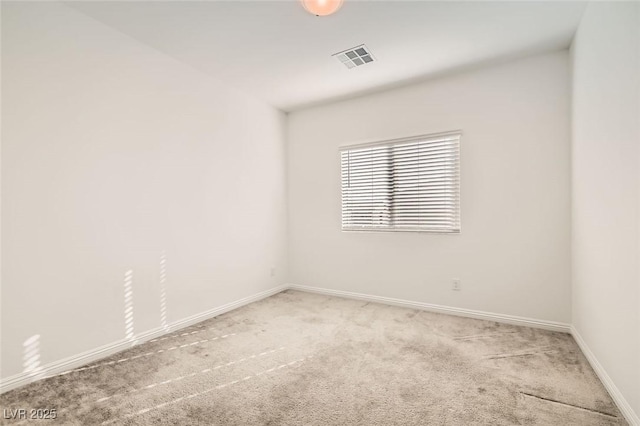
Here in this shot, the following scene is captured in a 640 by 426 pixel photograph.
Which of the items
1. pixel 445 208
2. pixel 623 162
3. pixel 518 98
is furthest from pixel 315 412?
pixel 518 98

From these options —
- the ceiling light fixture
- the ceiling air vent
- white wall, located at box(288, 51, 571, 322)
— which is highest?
the ceiling air vent

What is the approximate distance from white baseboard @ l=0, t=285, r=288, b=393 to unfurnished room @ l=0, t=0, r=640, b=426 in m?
0.01

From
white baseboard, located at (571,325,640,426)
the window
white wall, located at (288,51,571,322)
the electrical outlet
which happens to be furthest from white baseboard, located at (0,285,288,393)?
white baseboard, located at (571,325,640,426)

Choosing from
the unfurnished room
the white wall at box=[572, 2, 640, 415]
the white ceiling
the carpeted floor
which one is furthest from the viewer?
the white ceiling

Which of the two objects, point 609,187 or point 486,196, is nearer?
point 609,187

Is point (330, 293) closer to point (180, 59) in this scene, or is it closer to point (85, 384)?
point (85, 384)

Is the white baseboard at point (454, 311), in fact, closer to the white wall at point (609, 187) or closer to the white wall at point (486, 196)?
the white wall at point (486, 196)

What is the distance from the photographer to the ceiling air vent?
2.83 metres

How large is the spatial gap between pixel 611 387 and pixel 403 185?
2.46 meters

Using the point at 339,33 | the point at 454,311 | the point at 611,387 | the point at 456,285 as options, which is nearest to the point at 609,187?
the point at 611,387

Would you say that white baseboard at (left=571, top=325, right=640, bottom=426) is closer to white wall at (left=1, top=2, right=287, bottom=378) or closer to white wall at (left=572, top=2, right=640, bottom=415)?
white wall at (left=572, top=2, right=640, bottom=415)

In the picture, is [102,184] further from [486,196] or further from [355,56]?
[486,196]

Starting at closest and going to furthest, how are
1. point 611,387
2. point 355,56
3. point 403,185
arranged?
point 611,387 → point 355,56 → point 403,185

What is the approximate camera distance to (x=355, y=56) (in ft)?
9.71
